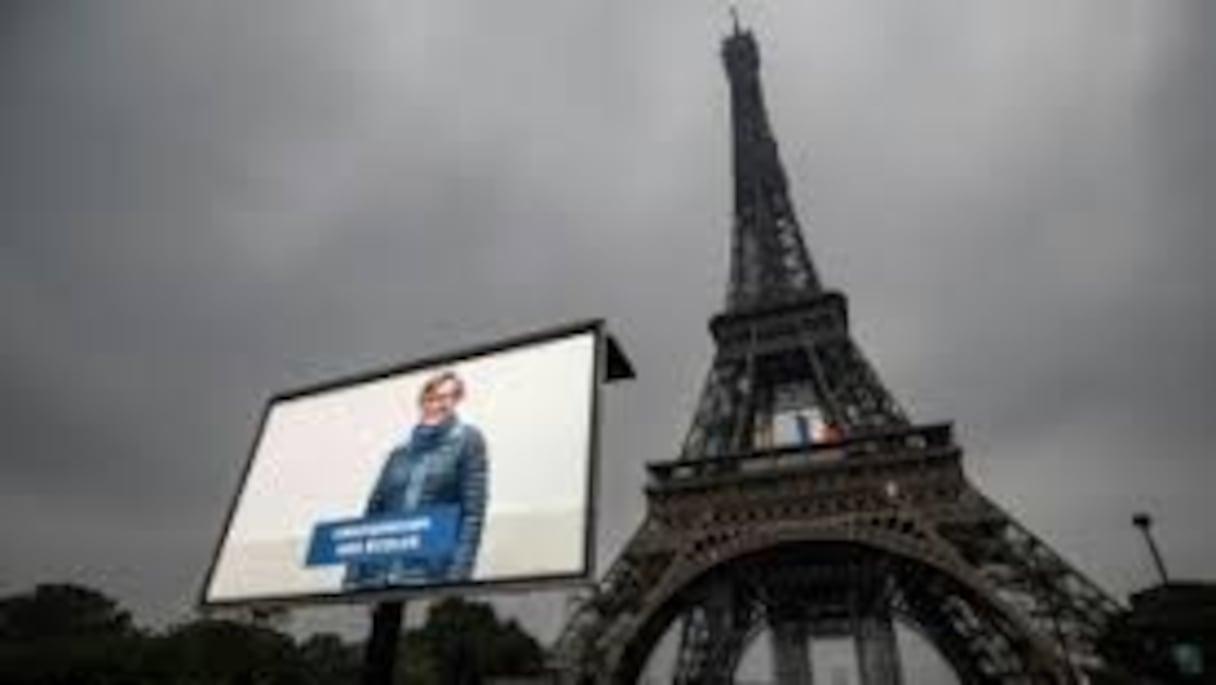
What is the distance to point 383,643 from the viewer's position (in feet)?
16.6

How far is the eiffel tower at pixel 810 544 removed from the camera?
79.4ft

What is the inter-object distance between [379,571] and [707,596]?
26.4 meters

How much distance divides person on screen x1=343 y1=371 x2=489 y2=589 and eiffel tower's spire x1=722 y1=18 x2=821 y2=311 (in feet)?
104

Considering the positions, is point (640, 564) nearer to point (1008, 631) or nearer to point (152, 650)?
point (1008, 631)

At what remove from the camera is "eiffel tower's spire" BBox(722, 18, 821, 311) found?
37.5 m

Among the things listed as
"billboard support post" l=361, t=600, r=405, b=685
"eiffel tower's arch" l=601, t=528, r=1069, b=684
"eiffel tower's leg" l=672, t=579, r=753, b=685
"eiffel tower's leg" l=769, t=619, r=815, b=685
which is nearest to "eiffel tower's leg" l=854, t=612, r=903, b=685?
"eiffel tower's arch" l=601, t=528, r=1069, b=684

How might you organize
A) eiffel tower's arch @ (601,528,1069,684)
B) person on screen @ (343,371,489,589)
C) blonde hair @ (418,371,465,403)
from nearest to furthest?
person on screen @ (343,371,489,589)
blonde hair @ (418,371,465,403)
eiffel tower's arch @ (601,528,1069,684)

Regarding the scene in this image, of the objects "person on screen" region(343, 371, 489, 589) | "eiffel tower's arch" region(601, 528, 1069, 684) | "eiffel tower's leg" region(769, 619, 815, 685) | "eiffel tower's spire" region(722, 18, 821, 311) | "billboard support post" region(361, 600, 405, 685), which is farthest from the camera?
"eiffel tower's spire" region(722, 18, 821, 311)

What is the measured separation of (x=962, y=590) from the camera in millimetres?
24172

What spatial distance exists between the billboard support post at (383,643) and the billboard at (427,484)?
0.52m

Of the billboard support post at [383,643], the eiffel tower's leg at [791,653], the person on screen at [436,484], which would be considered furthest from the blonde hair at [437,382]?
the eiffel tower's leg at [791,653]

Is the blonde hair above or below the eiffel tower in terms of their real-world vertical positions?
below

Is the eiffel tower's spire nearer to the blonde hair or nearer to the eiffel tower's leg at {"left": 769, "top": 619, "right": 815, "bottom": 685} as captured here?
the eiffel tower's leg at {"left": 769, "top": 619, "right": 815, "bottom": 685}

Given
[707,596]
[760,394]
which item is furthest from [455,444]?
[760,394]
